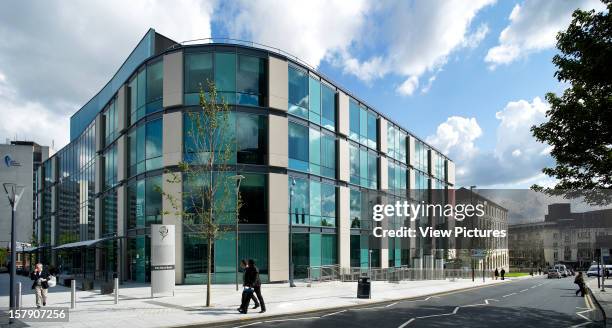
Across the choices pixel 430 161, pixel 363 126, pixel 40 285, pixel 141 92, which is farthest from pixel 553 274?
pixel 40 285

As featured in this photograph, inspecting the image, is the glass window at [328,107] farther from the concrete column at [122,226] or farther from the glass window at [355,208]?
the concrete column at [122,226]

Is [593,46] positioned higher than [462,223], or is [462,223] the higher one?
[593,46]

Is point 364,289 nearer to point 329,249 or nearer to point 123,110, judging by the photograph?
point 329,249

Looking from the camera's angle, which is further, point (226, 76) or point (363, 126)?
point (363, 126)

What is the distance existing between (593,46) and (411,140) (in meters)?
42.6

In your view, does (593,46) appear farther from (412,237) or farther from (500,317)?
(412,237)

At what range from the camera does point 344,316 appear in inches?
658

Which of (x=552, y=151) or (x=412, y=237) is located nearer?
Answer: (x=552, y=151)

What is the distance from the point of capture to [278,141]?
31.8m

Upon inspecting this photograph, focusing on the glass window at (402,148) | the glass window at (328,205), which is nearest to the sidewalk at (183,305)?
the glass window at (328,205)

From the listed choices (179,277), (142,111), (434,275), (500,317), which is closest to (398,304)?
(500,317)

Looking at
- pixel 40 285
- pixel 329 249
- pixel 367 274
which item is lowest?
pixel 367 274

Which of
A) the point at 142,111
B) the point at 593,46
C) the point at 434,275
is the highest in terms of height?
the point at 142,111

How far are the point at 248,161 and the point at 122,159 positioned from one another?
1155cm
